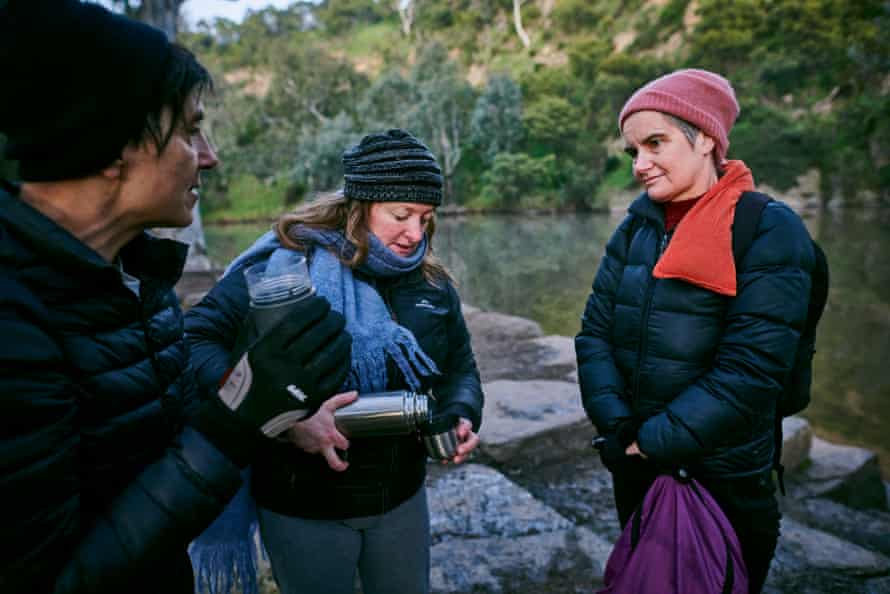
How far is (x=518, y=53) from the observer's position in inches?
1976

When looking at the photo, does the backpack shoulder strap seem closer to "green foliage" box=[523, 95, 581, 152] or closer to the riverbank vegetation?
the riverbank vegetation

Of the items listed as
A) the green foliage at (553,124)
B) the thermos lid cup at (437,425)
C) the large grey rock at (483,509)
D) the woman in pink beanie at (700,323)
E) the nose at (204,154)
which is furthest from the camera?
the green foliage at (553,124)

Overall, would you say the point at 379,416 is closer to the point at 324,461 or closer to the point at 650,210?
the point at 324,461

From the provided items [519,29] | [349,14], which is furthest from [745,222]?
[349,14]

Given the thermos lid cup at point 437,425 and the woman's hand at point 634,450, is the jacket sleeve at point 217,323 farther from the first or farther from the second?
the woman's hand at point 634,450

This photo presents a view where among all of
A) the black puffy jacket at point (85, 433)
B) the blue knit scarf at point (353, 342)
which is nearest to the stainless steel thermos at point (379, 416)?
the blue knit scarf at point (353, 342)

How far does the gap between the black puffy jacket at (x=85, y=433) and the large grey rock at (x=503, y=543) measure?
1.42 meters

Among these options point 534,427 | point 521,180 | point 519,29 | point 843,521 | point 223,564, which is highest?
point 519,29

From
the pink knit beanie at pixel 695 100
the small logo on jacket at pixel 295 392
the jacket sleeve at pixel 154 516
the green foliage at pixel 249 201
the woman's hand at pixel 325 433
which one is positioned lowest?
the green foliage at pixel 249 201

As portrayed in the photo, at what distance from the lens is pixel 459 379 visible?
174 cm

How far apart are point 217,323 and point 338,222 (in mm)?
454

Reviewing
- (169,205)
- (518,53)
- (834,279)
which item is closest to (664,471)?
(169,205)

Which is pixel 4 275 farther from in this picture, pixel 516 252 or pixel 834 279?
pixel 516 252

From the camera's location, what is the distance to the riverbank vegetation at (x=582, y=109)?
76.9ft
